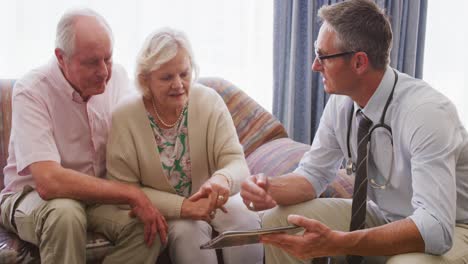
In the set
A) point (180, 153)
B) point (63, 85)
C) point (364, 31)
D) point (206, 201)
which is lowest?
point (206, 201)

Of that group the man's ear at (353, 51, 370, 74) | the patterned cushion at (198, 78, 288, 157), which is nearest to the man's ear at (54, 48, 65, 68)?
the patterned cushion at (198, 78, 288, 157)

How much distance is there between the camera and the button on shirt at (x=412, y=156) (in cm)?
140

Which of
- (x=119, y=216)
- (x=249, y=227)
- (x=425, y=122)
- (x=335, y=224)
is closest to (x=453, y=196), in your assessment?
(x=425, y=122)

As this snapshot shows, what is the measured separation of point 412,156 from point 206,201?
2.38ft

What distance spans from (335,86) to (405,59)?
5.36 feet

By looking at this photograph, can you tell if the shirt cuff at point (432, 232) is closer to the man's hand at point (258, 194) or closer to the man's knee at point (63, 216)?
the man's hand at point (258, 194)

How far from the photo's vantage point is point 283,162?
7.51 feet

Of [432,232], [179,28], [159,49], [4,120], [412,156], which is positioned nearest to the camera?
[432,232]

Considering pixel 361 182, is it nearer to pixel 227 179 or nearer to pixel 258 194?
pixel 258 194

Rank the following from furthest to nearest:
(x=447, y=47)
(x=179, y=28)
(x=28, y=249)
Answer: (x=447, y=47), (x=179, y=28), (x=28, y=249)

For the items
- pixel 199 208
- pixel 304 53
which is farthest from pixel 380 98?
pixel 304 53

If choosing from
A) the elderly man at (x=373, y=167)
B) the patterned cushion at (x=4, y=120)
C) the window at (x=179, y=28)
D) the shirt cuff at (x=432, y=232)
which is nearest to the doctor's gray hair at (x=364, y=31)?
the elderly man at (x=373, y=167)

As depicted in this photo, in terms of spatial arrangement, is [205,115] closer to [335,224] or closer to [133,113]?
[133,113]

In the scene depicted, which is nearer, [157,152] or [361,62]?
[361,62]
